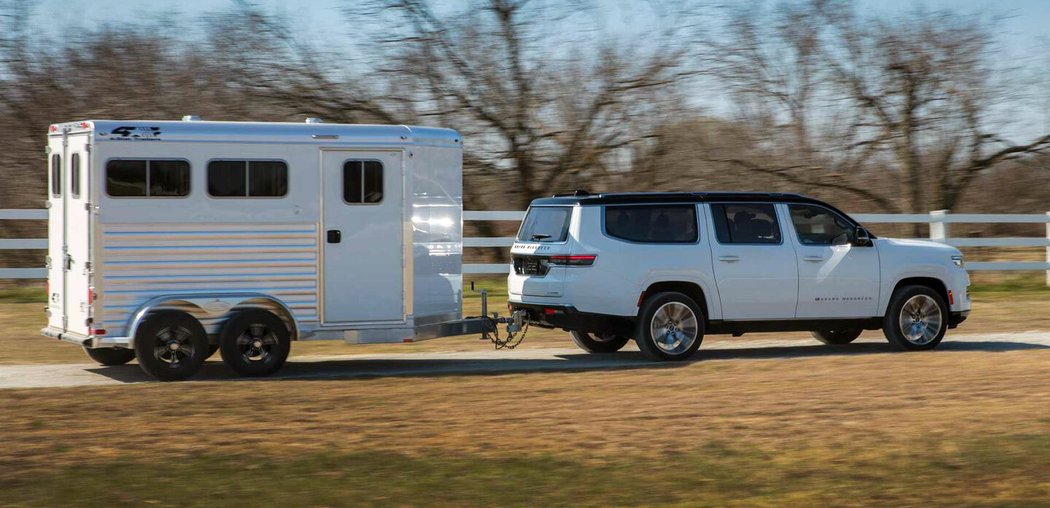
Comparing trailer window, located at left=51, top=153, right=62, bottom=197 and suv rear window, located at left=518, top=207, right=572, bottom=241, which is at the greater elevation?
trailer window, located at left=51, top=153, right=62, bottom=197

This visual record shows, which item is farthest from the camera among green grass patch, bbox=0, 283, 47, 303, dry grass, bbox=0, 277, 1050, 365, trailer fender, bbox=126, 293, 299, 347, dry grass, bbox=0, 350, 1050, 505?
green grass patch, bbox=0, 283, 47, 303

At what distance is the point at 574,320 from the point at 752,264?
2024 millimetres

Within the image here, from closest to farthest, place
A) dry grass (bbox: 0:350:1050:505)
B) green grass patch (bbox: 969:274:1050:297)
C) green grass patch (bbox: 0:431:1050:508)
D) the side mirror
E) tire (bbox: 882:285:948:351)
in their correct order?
green grass patch (bbox: 0:431:1050:508) → dry grass (bbox: 0:350:1050:505) → the side mirror → tire (bbox: 882:285:948:351) → green grass patch (bbox: 969:274:1050:297)

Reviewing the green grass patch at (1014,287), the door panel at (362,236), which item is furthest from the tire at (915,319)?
the green grass patch at (1014,287)

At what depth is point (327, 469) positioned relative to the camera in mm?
8070

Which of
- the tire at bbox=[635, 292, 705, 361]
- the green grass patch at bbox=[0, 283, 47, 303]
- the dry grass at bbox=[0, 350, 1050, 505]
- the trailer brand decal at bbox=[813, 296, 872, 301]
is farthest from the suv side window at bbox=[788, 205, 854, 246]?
the green grass patch at bbox=[0, 283, 47, 303]

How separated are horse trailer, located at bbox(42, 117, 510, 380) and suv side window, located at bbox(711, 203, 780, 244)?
2827 millimetres

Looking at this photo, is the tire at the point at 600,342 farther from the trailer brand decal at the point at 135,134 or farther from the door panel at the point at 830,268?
the trailer brand decal at the point at 135,134

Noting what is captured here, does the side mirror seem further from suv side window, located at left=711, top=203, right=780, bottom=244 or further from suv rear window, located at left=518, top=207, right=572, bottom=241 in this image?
suv rear window, located at left=518, top=207, right=572, bottom=241

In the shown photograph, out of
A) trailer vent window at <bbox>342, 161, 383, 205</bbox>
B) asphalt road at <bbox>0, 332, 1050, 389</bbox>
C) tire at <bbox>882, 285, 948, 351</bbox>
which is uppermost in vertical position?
trailer vent window at <bbox>342, 161, 383, 205</bbox>

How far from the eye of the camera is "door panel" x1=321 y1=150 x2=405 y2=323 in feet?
41.5

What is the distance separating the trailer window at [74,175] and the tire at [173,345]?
54.9 inches

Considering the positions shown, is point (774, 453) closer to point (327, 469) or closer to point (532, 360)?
point (327, 469)

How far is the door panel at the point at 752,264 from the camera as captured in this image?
13797 millimetres
